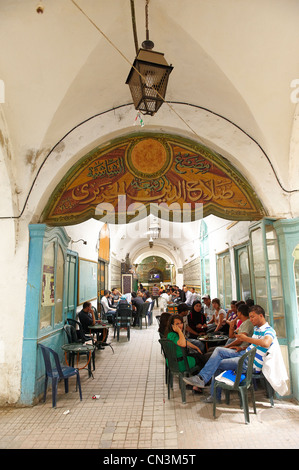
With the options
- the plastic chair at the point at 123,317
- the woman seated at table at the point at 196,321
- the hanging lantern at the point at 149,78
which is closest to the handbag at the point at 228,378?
the woman seated at table at the point at 196,321

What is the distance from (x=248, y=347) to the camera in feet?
12.8

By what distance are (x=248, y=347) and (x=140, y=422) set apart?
168 centimetres

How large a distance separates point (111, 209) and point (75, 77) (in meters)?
1.95

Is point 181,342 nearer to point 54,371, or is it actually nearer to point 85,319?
point 54,371

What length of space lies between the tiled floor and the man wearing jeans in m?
0.43

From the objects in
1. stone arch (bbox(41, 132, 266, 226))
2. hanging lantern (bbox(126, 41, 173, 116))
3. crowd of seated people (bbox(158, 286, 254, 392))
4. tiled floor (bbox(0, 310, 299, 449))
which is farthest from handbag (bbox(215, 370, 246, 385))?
hanging lantern (bbox(126, 41, 173, 116))

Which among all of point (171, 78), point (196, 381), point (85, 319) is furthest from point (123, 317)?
point (171, 78)

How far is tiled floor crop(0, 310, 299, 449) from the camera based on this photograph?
9.86 feet

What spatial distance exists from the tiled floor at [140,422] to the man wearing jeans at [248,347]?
1.41 ft

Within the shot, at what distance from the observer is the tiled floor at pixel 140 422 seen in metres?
3.00

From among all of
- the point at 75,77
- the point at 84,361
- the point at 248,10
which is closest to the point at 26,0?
the point at 75,77

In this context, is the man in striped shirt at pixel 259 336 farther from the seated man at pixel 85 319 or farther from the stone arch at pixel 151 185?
the seated man at pixel 85 319

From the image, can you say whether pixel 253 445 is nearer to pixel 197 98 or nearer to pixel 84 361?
pixel 84 361

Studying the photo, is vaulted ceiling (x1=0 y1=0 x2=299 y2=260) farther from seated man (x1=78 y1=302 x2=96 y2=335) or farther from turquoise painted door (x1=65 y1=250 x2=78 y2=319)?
seated man (x1=78 y1=302 x2=96 y2=335)
